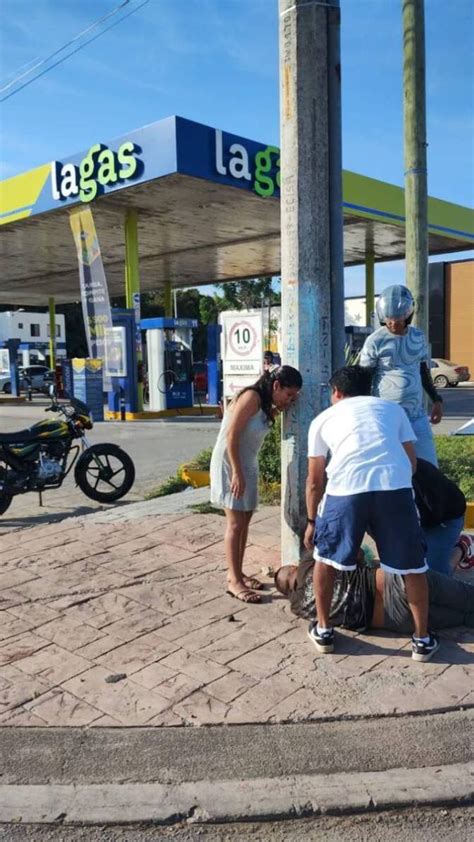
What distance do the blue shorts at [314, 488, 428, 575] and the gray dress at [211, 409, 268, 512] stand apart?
38.8 inches

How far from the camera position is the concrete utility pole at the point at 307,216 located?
4473 millimetres

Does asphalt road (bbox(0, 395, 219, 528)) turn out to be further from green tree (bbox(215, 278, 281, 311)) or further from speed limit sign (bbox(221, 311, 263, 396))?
green tree (bbox(215, 278, 281, 311))

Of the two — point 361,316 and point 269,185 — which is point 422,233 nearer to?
point 269,185

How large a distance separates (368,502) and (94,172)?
13646 millimetres

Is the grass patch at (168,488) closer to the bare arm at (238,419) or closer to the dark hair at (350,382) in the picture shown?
the bare arm at (238,419)

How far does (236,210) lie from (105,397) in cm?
626

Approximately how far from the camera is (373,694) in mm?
3379

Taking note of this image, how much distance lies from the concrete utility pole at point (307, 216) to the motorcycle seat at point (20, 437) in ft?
10.8

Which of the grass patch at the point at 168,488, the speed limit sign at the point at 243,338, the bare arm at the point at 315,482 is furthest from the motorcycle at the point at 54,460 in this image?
the bare arm at the point at 315,482

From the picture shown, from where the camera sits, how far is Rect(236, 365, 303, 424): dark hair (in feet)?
14.4

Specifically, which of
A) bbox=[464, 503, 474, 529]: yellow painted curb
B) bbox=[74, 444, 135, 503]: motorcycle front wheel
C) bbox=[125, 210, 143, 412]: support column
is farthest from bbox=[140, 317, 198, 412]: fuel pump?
bbox=[464, 503, 474, 529]: yellow painted curb

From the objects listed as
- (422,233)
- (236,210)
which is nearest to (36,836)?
(422,233)

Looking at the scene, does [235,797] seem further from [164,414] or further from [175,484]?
[164,414]

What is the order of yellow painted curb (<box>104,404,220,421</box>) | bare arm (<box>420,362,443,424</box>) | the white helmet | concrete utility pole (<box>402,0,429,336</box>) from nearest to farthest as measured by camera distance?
the white helmet < bare arm (<box>420,362,443,424</box>) < concrete utility pole (<box>402,0,429,336</box>) < yellow painted curb (<box>104,404,220,421</box>)
